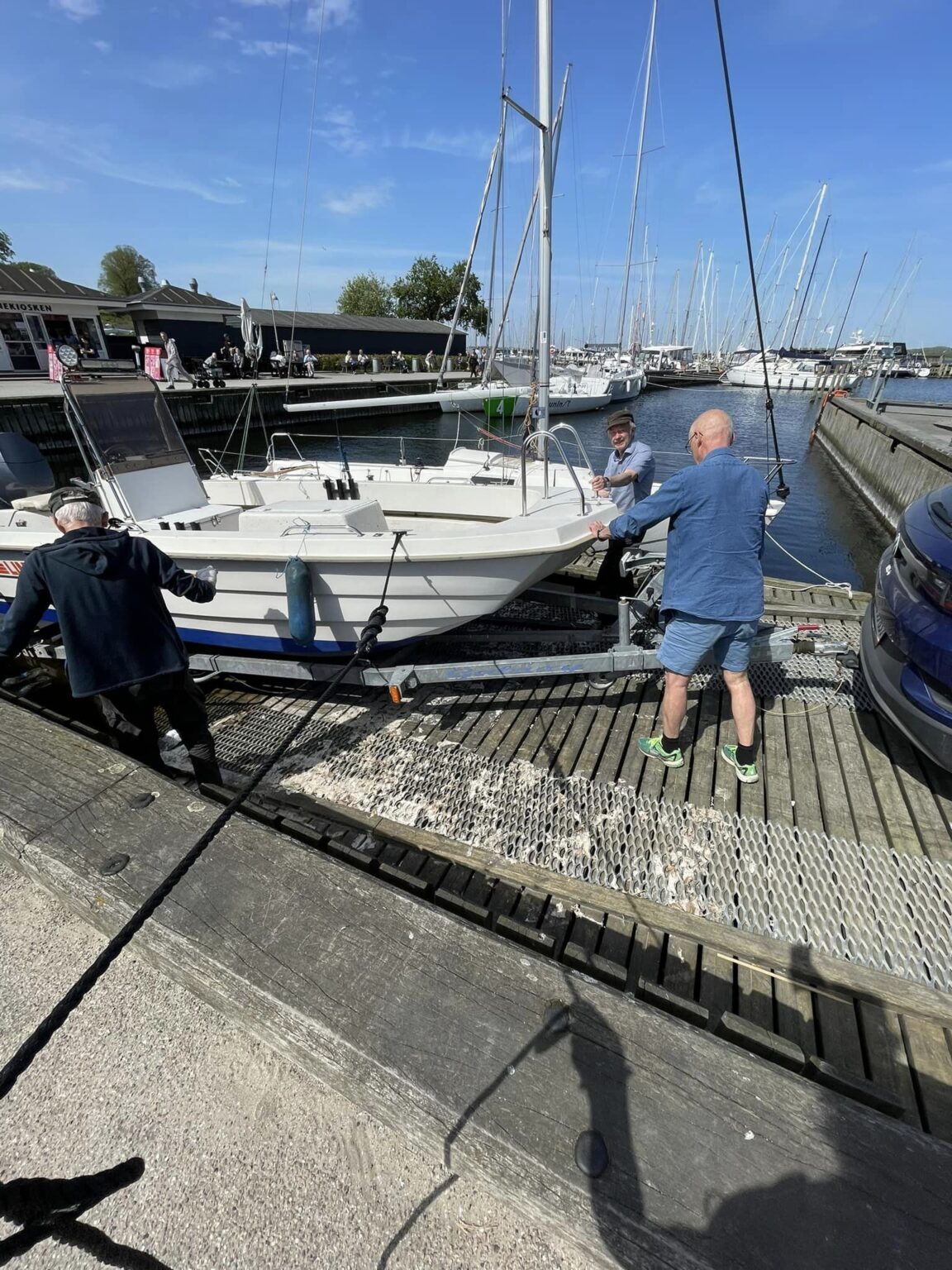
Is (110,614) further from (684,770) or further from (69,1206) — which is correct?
(684,770)

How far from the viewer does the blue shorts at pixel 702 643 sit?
2857 millimetres

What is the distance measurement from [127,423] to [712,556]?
198 inches

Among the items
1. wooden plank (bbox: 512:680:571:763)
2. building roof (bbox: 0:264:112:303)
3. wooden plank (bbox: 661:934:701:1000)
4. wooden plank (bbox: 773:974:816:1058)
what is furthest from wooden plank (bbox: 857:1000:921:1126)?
building roof (bbox: 0:264:112:303)

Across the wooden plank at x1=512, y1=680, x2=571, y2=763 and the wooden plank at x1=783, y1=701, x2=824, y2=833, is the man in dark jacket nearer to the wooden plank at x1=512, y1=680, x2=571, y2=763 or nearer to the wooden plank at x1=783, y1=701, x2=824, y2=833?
the wooden plank at x1=512, y1=680, x2=571, y2=763

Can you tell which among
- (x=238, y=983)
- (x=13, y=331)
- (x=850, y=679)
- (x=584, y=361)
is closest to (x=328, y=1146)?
(x=238, y=983)

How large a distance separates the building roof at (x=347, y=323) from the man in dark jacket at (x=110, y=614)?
34745 mm

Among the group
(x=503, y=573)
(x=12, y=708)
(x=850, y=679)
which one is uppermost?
(x=503, y=573)

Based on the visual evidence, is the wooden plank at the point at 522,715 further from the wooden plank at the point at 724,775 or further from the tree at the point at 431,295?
the tree at the point at 431,295

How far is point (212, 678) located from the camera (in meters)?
4.70

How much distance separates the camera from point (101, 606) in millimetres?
2691

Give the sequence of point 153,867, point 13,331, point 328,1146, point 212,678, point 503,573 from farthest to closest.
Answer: point 13,331 → point 212,678 → point 503,573 → point 153,867 → point 328,1146

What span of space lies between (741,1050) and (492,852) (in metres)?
1.49

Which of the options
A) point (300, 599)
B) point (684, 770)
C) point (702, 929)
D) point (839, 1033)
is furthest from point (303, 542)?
point (839, 1033)

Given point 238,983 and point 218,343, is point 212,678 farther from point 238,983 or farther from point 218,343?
point 218,343
